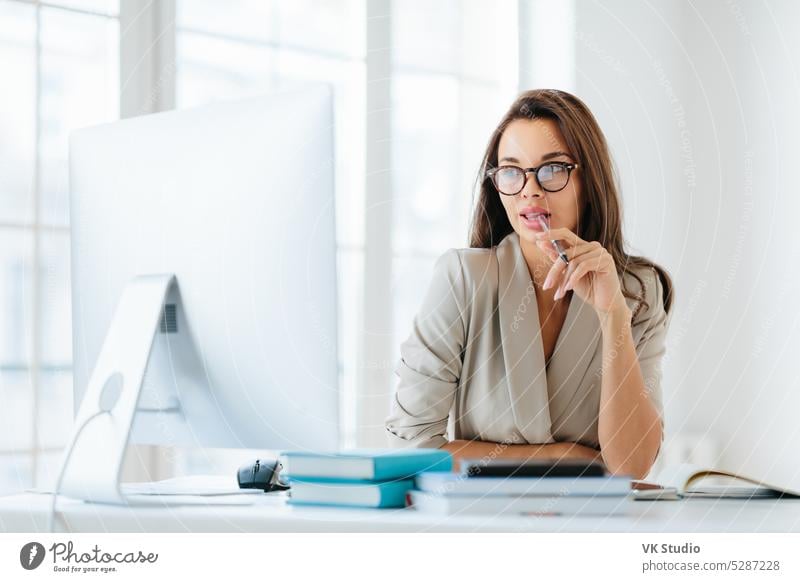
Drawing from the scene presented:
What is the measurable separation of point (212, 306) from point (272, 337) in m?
0.08

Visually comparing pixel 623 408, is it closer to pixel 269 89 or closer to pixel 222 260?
pixel 222 260

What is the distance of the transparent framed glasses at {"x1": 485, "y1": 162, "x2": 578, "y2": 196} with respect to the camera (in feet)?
4.67

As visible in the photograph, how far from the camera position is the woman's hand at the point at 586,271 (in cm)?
124

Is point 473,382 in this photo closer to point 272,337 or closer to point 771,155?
point 272,337

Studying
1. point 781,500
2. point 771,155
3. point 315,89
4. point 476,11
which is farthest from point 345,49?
point 781,500

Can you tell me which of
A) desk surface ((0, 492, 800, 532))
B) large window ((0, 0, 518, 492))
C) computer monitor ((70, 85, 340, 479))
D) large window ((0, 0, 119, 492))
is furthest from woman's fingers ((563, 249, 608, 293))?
large window ((0, 0, 119, 492))

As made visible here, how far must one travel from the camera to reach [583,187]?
58.6 inches

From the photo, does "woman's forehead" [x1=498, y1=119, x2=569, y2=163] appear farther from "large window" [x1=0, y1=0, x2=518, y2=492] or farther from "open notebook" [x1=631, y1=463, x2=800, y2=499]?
"large window" [x1=0, y1=0, x2=518, y2=492]

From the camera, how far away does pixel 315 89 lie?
91cm

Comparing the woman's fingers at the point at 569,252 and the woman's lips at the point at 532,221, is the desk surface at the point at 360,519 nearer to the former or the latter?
the woman's fingers at the point at 569,252

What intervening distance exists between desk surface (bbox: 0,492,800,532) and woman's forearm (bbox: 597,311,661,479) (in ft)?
1.06
